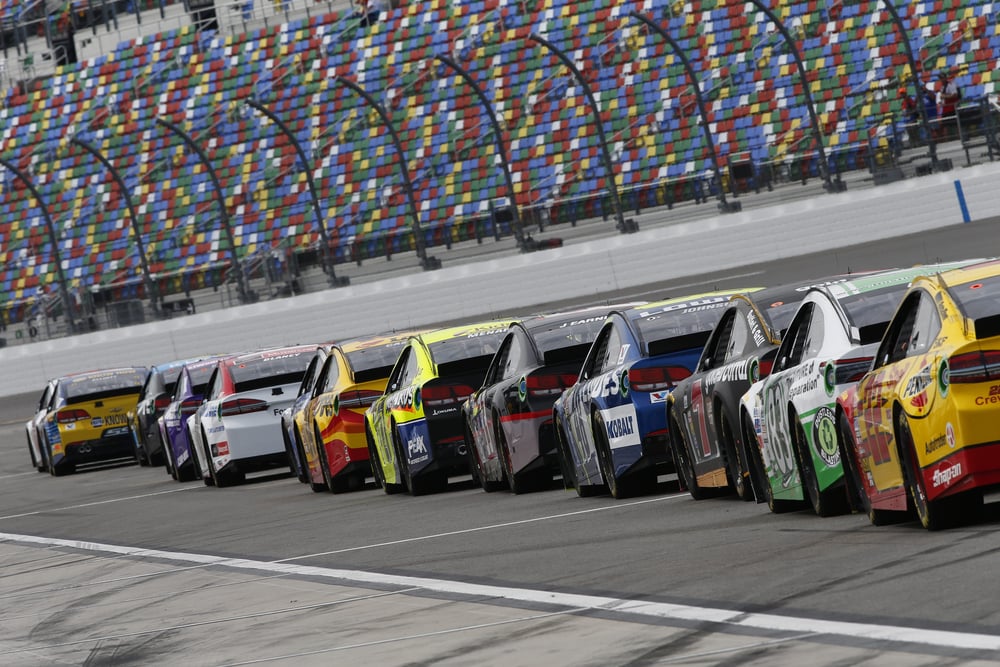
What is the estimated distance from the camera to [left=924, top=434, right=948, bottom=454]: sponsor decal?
24.1ft

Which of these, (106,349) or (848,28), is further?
(848,28)

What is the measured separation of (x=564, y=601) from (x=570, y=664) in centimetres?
163

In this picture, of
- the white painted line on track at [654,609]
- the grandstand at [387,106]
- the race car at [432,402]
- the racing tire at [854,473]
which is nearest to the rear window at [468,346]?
the race car at [432,402]

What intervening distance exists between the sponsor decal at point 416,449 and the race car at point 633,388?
8.15 feet

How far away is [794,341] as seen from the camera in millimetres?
9438

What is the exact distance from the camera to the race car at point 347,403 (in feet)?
53.5

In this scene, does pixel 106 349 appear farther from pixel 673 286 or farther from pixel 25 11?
pixel 25 11

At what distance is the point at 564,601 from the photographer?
7.57 metres

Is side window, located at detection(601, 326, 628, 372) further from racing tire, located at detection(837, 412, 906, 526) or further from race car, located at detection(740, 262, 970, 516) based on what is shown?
racing tire, located at detection(837, 412, 906, 526)

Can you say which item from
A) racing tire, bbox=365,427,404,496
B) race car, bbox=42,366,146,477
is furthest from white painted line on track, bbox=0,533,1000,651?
race car, bbox=42,366,146,477

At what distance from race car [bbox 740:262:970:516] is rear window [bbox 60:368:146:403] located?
61.8ft

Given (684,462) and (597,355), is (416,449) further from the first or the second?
(684,462)

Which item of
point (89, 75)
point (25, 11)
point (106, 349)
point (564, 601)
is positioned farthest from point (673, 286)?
point (25, 11)

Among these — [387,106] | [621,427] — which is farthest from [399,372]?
[387,106]
